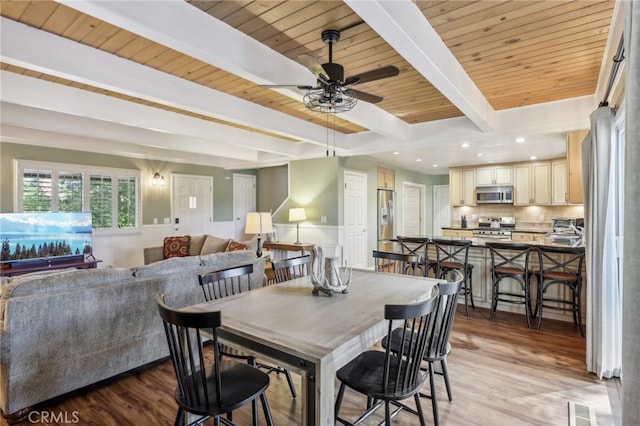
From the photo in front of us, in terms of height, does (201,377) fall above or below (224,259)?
below

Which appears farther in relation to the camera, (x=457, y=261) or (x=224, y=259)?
(x=457, y=261)

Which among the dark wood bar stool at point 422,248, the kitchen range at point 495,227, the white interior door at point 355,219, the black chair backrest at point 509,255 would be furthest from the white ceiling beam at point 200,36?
the kitchen range at point 495,227

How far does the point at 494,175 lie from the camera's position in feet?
23.5

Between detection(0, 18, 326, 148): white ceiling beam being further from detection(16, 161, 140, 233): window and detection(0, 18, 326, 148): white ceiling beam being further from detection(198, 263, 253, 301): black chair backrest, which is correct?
detection(16, 161, 140, 233): window

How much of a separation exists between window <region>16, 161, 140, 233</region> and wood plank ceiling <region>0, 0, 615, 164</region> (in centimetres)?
298

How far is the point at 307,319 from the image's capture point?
5.68 feet

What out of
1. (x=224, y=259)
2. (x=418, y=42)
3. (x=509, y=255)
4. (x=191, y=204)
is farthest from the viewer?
(x=191, y=204)

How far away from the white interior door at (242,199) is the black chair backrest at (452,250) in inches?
208

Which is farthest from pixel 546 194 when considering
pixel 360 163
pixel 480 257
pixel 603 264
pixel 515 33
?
pixel 515 33

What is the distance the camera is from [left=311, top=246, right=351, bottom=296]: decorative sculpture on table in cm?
218

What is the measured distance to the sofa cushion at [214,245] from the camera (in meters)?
5.61

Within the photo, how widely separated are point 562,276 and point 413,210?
230 inches

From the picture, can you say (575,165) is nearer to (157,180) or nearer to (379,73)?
(379,73)

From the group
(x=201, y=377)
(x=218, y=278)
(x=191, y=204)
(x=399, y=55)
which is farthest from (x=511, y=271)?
(x=191, y=204)
